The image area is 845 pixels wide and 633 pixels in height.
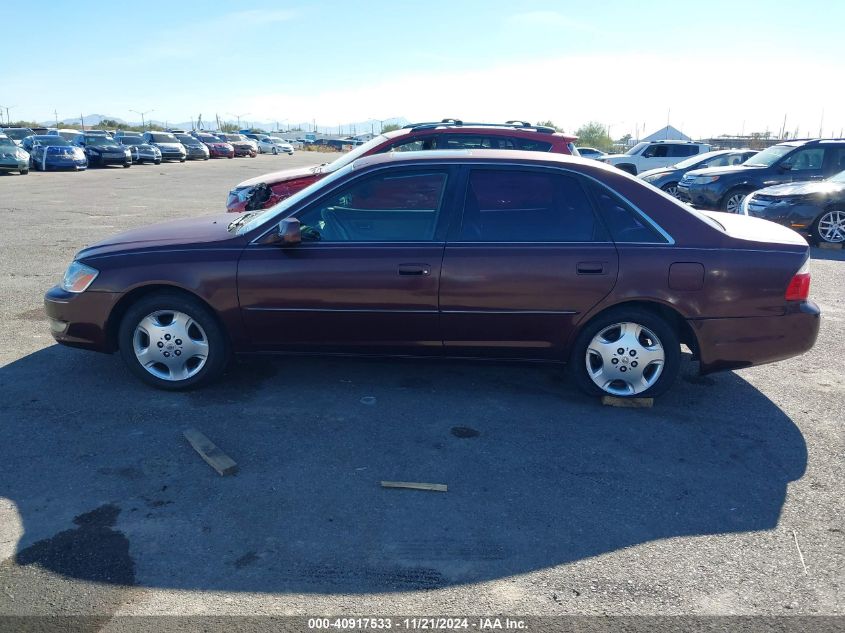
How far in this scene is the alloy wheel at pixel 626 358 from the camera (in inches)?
183

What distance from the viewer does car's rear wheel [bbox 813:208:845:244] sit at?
11.2 meters

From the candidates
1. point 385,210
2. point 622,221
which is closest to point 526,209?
point 622,221

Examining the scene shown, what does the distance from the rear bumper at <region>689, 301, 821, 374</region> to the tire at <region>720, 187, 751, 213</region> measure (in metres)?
9.63

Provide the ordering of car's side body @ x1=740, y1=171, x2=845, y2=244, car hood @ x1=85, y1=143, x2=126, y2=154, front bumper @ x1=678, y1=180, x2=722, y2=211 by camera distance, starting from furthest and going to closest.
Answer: car hood @ x1=85, y1=143, x2=126, y2=154, front bumper @ x1=678, y1=180, x2=722, y2=211, car's side body @ x1=740, y1=171, x2=845, y2=244

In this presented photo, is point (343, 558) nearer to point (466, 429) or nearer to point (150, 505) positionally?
point (150, 505)

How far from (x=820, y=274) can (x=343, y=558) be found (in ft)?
27.8

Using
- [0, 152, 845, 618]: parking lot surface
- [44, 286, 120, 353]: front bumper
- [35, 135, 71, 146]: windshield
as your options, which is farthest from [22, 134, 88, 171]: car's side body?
[44, 286, 120, 353]: front bumper

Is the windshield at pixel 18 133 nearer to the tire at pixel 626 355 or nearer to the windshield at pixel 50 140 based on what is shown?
the windshield at pixel 50 140

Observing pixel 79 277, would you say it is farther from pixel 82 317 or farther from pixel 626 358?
pixel 626 358

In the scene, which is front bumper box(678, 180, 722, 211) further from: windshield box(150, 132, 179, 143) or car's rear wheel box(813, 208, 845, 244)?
windshield box(150, 132, 179, 143)

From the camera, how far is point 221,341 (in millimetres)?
4777

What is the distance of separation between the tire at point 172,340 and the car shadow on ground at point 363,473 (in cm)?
16

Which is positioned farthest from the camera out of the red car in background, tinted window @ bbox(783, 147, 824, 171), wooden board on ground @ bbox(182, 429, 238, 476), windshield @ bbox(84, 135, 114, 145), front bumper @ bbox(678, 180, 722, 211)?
the red car in background

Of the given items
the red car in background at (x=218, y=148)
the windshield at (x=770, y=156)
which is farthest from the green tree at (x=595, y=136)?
the windshield at (x=770, y=156)
